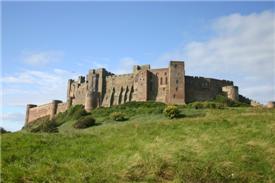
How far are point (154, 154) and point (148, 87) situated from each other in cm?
5251

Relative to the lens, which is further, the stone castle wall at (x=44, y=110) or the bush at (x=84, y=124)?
the stone castle wall at (x=44, y=110)

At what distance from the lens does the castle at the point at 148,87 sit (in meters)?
68.3

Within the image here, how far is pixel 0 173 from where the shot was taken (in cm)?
1496

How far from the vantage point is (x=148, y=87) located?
7125 centimetres

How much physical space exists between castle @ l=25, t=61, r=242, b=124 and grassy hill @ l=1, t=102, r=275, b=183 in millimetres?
41012

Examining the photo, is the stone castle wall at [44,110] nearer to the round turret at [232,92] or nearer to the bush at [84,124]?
the round turret at [232,92]

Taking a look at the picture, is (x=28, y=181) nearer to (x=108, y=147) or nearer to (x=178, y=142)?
(x=108, y=147)

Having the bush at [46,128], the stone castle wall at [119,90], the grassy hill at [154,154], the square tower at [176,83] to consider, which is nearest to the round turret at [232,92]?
the square tower at [176,83]

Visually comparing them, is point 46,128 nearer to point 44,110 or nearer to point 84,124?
point 84,124

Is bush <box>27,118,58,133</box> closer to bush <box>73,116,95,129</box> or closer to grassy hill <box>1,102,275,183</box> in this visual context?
bush <box>73,116,95,129</box>

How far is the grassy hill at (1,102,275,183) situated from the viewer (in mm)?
15656

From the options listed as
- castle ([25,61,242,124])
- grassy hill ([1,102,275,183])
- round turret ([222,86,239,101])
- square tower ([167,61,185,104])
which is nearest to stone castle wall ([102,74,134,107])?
castle ([25,61,242,124])

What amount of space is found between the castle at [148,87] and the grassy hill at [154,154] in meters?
41.0

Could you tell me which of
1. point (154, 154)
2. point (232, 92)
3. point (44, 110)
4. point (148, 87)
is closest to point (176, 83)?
point (148, 87)
